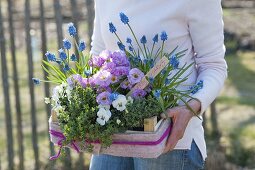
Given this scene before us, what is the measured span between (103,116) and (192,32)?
1.51 feet

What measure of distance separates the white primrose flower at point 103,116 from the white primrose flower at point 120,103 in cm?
3

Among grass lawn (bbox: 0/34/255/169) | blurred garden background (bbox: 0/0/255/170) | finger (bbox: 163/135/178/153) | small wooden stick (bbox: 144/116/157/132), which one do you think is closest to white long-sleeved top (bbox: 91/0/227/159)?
finger (bbox: 163/135/178/153)

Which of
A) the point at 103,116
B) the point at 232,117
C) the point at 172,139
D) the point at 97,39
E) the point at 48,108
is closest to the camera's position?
the point at 103,116

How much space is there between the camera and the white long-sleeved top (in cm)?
220

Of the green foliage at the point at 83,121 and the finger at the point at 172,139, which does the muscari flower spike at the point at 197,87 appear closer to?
the finger at the point at 172,139

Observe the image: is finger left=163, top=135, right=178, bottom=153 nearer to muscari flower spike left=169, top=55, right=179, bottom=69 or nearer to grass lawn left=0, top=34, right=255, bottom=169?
muscari flower spike left=169, top=55, right=179, bottom=69

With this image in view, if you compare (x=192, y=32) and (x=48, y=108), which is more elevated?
(x=192, y=32)

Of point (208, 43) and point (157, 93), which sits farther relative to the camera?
point (208, 43)

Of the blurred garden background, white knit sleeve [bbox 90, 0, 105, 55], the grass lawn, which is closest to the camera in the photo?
white knit sleeve [bbox 90, 0, 105, 55]

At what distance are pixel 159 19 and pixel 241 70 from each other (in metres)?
4.33

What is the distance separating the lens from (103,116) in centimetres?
200

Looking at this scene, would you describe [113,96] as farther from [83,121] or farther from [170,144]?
[170,144]

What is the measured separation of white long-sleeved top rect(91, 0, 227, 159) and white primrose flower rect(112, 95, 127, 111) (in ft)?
0.91

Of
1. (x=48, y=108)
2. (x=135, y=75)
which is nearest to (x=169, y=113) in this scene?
(x=135, y=75)
